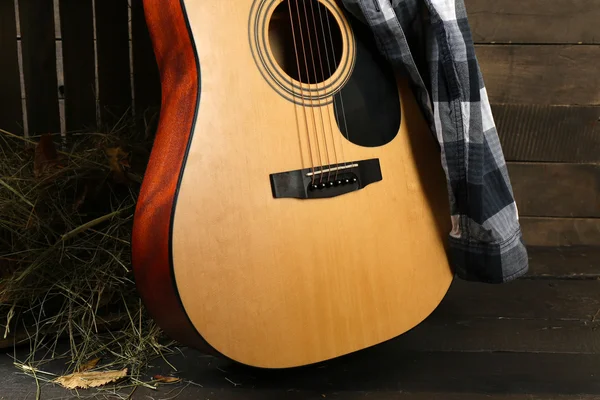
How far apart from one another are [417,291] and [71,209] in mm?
623

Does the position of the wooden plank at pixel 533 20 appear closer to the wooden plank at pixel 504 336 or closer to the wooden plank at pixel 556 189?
the wooden plank at pixel 556 189

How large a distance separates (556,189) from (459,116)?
0.71 metres

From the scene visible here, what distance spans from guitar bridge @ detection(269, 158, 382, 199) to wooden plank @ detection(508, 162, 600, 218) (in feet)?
2.36

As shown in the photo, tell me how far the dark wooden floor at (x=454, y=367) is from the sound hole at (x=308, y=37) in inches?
18.2

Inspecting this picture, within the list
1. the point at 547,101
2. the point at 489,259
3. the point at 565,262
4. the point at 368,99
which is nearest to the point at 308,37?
the point at 368,99

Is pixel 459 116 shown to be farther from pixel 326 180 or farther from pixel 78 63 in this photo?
pixel 78 63

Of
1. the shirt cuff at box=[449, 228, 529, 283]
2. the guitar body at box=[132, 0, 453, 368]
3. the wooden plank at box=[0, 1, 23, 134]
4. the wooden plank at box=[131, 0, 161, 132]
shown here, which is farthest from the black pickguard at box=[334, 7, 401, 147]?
the wooden plank at box=[0, 1, 23, 134]

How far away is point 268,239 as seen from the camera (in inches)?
31.7

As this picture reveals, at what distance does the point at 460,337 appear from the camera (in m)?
1.09

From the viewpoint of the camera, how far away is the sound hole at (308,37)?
3.01 feet

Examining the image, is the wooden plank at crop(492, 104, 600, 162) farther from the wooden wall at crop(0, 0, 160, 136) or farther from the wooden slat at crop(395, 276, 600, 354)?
the wooden wall at crop(0, 0, 160, 136)

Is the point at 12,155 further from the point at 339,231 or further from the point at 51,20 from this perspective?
the point at 339,231

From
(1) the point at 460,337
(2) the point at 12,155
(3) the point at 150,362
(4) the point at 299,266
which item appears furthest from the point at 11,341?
(1) the point at 460,337

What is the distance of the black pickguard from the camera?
902mm
